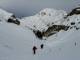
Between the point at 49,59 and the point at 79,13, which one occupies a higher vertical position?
the point at 79,13

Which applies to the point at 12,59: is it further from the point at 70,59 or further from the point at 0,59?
the point at 70,59

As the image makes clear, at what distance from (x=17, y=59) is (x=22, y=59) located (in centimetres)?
55

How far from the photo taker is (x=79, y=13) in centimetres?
19212

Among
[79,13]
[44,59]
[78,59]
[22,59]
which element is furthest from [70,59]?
[79,13]

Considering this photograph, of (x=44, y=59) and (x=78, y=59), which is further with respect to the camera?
(x=44, y=59)

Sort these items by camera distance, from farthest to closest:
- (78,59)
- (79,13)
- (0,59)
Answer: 1. (79,13)
2. (0,59)
3. (78,59)

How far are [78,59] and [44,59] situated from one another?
4385 mm

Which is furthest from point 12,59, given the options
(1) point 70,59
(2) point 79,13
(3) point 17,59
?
(2) point 79,13

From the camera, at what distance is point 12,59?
96.3 feet

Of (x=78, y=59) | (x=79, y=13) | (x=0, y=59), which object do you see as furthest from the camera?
(x=79, y=13)

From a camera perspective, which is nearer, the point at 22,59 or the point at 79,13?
the point at 22,59

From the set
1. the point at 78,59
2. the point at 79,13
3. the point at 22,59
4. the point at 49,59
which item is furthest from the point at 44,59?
the point at 79,13

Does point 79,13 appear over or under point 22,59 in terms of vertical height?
over

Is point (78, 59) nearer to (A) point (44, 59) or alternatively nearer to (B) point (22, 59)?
(A) point (44, 59)
